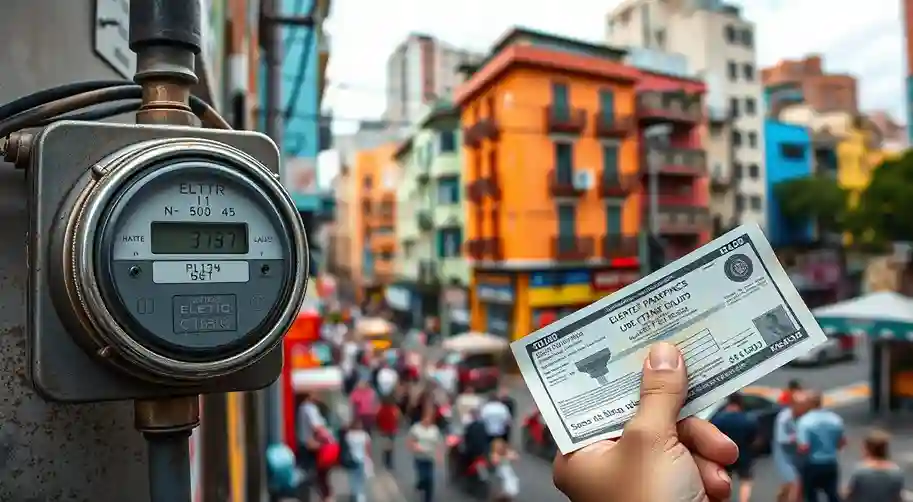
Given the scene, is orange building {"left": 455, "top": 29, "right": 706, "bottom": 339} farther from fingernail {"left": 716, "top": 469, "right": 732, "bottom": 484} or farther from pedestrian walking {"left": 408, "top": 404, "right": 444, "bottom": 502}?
fingernail {"left": 716, "top": 469, "right": 732, "bottom": 484}

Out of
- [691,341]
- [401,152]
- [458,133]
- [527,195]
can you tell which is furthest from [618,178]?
[691,341]

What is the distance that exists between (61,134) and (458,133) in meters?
31.8

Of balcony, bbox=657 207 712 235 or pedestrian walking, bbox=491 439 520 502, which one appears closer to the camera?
pedestrian walking, bbox=491 439 520 502

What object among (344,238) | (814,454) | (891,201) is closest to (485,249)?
(891,201)

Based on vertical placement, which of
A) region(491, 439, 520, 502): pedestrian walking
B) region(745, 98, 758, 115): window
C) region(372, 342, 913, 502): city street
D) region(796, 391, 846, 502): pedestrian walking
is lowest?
region(372, 342, 913, 502): city street

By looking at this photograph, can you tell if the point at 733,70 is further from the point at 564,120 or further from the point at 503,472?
the point at 503,472

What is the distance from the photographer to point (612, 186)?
27.2 m

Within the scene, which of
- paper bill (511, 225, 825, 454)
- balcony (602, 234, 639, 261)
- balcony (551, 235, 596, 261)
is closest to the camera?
paper bill (511, 225, 825, 454)

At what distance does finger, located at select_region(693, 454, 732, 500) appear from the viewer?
4.19 ft

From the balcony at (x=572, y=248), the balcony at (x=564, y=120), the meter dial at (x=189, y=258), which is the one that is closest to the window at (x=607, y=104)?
the balcony at (x=564, y=120)

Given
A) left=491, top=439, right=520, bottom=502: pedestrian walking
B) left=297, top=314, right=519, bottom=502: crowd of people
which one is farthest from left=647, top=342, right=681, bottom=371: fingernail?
left=491, top=439, right=520, bottom=502: pedestrian walking

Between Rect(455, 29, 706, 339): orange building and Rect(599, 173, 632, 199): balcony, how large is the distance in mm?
36

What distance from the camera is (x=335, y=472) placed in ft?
37.9

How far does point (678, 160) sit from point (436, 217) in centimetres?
1090
